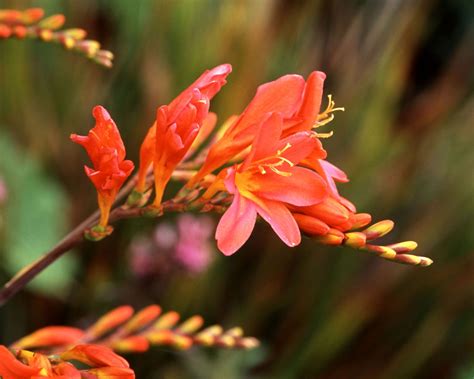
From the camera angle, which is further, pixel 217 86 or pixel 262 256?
pixel 262 256

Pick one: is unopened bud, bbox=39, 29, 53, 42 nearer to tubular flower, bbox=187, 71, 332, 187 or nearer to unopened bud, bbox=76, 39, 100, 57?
unopened bud, bbox=76, 39, 100, 57

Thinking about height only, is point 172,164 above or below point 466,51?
below

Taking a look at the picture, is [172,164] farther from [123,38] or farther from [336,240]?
[123,38]

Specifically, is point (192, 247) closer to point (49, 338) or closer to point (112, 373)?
point (49, 338)

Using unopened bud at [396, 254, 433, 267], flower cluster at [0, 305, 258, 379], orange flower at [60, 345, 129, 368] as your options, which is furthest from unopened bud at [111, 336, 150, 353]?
unopened bud at [396, 254, 433, 267]

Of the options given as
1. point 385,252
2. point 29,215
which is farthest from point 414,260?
point 29,215

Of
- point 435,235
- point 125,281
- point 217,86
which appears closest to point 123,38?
point 125,281

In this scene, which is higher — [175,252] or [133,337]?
[133,337]
